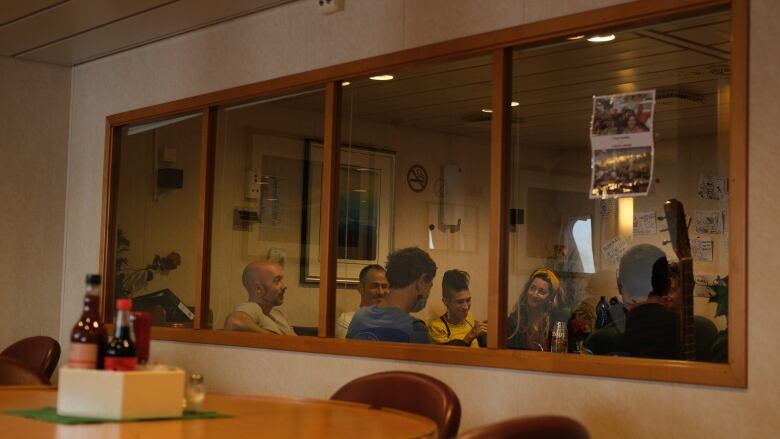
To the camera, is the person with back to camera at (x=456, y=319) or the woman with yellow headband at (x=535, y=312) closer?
the woman with yellow headband at (x=535, y=312)

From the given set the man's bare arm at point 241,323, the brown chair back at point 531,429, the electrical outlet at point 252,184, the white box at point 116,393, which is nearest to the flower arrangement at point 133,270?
the man's bare arm at point 241,323

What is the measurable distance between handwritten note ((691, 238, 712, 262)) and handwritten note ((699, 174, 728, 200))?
0.15 metres

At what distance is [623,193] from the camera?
392 centimetres

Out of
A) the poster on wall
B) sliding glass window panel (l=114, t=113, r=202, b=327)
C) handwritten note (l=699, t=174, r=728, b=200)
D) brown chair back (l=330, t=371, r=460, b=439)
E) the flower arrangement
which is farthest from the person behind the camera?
the flower arrangement

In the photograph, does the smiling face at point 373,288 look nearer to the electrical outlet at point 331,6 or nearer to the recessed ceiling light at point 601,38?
the electrical outlet at point 331,6

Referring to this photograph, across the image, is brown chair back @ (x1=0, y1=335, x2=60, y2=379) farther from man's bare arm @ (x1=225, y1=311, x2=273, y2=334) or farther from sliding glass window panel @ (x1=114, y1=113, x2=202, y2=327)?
man's bare arm @ (x1=225, y1=311, x2=273, y2=334)

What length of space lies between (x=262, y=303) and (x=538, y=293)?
1.75m

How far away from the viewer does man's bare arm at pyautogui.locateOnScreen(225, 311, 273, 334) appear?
17.8 ft

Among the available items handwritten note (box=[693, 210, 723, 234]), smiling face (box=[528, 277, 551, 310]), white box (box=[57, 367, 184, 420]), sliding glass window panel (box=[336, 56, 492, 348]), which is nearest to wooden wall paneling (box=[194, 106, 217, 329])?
sliding glass window panel (box=[336, 56, 492, 348])

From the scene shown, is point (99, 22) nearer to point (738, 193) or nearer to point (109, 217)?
point (109, 217)

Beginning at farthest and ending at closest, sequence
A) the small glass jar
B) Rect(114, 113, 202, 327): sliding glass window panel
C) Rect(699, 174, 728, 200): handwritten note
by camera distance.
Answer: Rect(114, 113, 202, 327): sliding glass window panel → Rect(699, 174, 728, 200): handwritten note → the small glass jar

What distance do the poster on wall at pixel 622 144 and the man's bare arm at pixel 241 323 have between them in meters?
2.11

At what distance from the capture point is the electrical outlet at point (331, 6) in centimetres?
504

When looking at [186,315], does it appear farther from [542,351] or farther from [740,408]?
[740,408]
